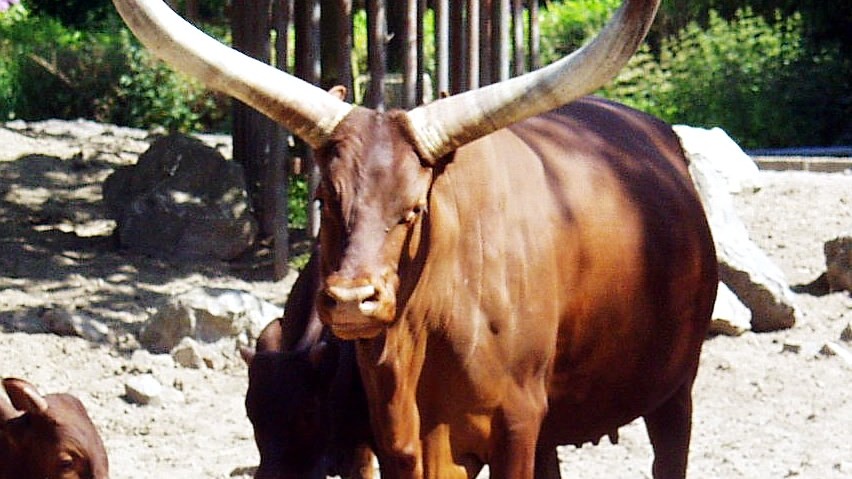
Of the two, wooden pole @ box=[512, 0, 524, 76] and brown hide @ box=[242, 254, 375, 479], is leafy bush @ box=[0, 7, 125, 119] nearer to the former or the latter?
wooden pole @ box=[512, 0, 524, 76]

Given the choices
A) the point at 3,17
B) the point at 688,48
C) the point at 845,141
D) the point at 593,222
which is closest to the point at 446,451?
the point at 593,222

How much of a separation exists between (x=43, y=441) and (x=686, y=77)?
608 inches

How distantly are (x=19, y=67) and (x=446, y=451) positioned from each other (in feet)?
49.9

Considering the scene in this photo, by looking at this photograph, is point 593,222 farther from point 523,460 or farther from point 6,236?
point 6,236

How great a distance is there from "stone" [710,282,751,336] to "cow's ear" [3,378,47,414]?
480 centimetres

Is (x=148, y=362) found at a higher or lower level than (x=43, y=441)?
lower

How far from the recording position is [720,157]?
37.7 ft

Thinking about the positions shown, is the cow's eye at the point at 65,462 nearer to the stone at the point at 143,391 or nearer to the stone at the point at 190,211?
the stone at the point at 143,391

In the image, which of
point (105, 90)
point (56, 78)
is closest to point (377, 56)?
point (105, 90)

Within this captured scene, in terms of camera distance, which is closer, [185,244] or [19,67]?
[185,244]

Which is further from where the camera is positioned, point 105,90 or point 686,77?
point 686,77

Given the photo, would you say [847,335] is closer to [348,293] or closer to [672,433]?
[672,433]

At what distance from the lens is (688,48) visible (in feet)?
69.9

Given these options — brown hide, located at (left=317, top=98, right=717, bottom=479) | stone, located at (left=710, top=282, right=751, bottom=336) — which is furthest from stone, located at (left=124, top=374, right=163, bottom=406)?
stone, located at (left=710, top=282, right=751, bottom=336)
